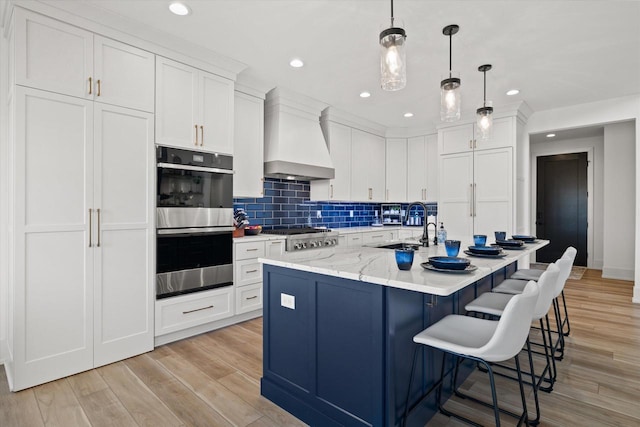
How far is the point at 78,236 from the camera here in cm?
237

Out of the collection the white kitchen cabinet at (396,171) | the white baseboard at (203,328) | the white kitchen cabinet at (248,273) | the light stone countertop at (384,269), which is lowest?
the white baseboard at (203,328)

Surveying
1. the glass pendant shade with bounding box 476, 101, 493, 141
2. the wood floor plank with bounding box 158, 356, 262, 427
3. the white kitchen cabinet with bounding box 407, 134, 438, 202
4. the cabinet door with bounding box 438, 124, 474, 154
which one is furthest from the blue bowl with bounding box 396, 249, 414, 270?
the white kitchen cabinet with bounding box 407, 134, 438, 202

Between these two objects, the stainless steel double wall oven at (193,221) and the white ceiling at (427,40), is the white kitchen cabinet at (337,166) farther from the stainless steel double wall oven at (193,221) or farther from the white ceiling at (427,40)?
the stainless steel double wall oven at (193,221)

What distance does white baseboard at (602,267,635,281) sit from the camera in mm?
5453

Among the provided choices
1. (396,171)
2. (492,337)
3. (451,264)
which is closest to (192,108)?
(451,264)

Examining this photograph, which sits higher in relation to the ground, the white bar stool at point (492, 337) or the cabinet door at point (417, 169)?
the cabinet door at point (417, 169)

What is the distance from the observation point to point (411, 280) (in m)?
1.44

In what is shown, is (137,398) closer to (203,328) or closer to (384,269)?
(203,328)

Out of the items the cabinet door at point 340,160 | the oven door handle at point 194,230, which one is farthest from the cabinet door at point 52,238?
the cabinet door at point 340,160

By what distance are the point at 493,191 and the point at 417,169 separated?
141 cm

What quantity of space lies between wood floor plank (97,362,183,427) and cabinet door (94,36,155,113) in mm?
1997

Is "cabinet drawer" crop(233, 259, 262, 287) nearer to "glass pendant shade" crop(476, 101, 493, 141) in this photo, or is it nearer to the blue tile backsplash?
the blue tile backsplash

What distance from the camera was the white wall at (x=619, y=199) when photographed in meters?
5.42

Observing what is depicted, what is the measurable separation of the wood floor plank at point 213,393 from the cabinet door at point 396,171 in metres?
4.33
